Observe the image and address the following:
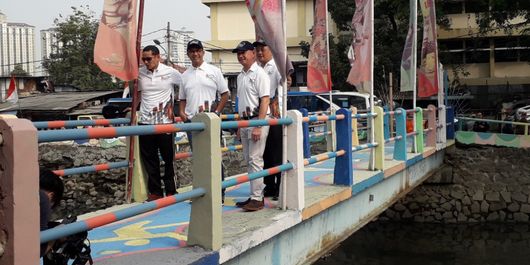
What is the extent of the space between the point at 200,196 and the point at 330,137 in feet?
23.3

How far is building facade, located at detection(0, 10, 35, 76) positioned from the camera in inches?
1714

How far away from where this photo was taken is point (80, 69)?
3650 centimetres

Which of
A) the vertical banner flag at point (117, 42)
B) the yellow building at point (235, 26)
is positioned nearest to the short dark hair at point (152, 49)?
the vertical banner flag at point (117, 42)

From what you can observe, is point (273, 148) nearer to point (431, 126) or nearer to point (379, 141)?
point (379, 141)

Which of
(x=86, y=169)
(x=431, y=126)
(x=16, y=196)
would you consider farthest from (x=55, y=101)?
(x=16, y=196)

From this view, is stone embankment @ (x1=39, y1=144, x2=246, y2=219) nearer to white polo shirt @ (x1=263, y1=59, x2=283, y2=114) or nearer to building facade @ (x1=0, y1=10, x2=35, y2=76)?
white polo shirt @ (x1=263, y1=59, x2=283, y2=114)

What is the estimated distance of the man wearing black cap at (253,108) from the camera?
489cm

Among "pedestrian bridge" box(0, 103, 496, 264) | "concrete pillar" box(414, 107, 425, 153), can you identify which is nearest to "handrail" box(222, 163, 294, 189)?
"pedestrian bridge" box(0, 103, 496, 264)

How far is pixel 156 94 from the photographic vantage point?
5340 millimetres

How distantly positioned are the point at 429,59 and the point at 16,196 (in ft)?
36.3

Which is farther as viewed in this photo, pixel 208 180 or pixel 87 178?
pixel 87 178

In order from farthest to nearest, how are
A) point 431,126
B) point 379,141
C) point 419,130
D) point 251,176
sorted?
point 431,126, point 419,130, point 379,141, point 251,176

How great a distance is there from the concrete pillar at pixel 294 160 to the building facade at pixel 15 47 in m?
42.4

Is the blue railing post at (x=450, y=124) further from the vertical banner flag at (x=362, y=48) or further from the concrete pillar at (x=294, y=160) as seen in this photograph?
the concrete pillar at (x=294, y=160)
